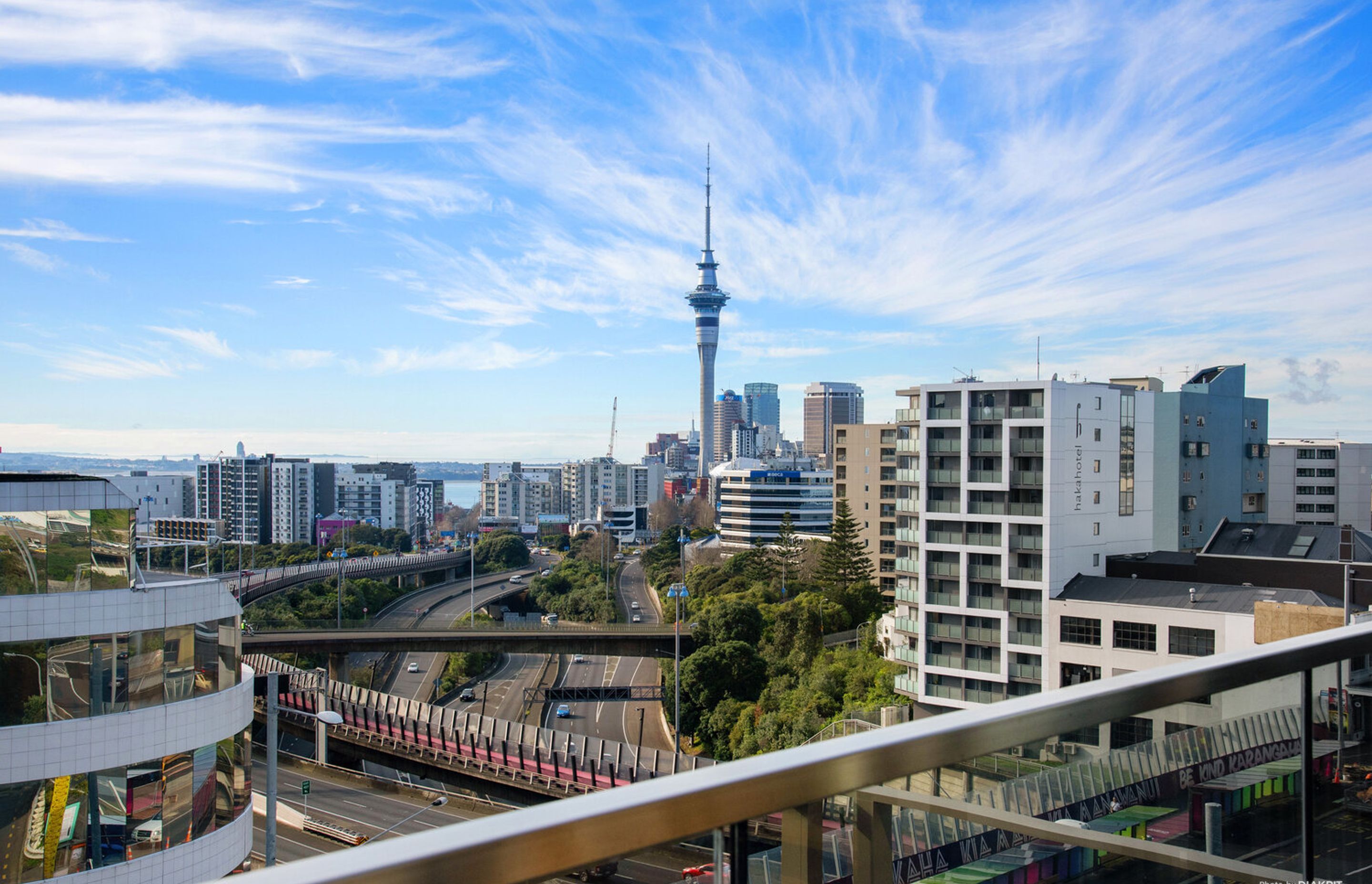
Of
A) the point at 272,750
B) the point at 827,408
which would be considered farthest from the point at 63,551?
the point at 827,408

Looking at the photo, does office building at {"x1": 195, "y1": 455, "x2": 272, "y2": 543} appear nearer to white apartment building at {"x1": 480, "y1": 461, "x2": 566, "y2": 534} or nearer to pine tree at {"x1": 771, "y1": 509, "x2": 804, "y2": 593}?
white apartment building at {"x1": 480, "y1": 461, "x2": 566, "y2": 534}

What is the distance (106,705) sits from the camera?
618 cm

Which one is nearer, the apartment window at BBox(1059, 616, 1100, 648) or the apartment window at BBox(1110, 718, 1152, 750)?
the apartment window at BBox(1110, 718, 1152, 750)

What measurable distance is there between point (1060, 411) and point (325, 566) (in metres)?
29.1

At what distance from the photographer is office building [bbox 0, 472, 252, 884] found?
5848mm

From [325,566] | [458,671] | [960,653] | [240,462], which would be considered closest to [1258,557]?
[960,653]

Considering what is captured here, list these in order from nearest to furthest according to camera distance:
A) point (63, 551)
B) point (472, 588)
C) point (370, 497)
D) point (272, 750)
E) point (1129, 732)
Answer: point (1129, 732)
point (63, 551)
point (272, 750)
point (472, 588)
point (370, 497)

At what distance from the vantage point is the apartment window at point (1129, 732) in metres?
0.88

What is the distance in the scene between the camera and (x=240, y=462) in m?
54.3

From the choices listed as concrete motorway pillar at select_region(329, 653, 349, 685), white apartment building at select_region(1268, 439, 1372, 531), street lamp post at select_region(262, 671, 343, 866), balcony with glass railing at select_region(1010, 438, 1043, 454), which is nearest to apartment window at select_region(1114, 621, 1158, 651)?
balcony with glass railing at select_region(1010, 438, 1043, 454)

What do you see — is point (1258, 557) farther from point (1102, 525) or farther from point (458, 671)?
point (458, 671)

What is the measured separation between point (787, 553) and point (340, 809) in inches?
679

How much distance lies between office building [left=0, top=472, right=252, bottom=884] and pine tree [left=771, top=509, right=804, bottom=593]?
21461mm

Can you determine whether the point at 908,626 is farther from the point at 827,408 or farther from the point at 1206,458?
the point at 827,408
